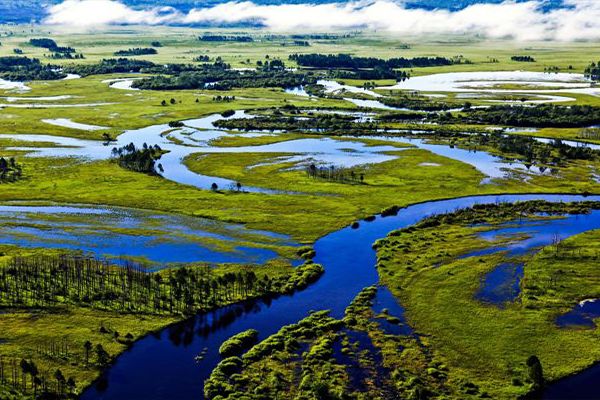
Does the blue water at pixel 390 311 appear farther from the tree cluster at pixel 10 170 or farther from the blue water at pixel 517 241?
the tree cluster at pixel 10 170

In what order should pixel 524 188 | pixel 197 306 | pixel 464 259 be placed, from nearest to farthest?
pixel 197 306
pixel 464 259
pixel 524 188

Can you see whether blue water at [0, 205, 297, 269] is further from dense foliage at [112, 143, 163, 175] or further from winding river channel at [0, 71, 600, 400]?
dense foliage at [112, 143, 163, 175]

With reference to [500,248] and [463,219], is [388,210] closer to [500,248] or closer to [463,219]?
[463,219]

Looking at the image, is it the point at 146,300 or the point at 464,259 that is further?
the point at 464,259

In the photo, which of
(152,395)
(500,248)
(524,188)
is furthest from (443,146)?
(152,395)

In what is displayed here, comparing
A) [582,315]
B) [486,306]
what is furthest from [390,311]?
[582,315]

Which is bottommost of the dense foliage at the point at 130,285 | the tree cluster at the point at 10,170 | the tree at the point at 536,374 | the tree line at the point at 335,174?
the tree at the point at 536,374

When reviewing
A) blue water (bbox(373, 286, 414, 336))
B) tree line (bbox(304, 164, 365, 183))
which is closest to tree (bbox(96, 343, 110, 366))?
blue water (bbox(373, 286, 414, 336))

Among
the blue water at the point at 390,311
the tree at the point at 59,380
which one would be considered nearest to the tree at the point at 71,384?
the tree at the point at 59,380
